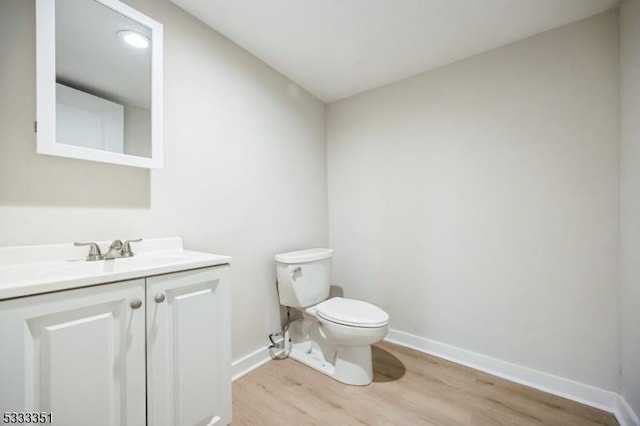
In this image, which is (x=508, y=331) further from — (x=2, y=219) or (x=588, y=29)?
(x=2, y=219)

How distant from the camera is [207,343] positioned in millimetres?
1046

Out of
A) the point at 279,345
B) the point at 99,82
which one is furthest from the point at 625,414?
the point at 99,82

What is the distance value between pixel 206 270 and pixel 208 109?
995 millimetres

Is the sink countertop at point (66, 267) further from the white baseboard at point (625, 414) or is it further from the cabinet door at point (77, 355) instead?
the white baseboard at point (625, 414)

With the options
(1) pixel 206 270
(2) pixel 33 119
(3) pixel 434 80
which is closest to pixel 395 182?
(3) pixel 434 80

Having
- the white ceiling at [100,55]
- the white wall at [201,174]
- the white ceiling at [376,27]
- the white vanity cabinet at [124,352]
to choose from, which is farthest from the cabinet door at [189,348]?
the white ceiling at [376,27]

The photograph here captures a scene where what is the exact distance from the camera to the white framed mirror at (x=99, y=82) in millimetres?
956

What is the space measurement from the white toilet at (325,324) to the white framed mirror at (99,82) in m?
1.07

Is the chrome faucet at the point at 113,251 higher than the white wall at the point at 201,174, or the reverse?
the white wall at the point at 201,174

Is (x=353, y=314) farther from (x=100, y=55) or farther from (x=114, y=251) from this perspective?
(x=100, y=55)

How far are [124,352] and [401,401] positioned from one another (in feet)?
4.46

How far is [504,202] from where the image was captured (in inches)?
64.5

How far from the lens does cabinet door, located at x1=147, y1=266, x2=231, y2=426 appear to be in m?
0.89

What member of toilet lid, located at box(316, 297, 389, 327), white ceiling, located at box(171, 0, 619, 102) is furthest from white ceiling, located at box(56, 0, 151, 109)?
toilet lid, located at box(316, 297, 389, 327)
